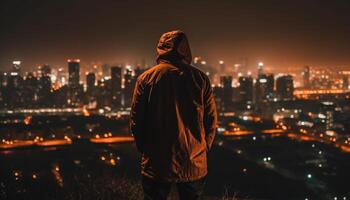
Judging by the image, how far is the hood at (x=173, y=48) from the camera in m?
0.97

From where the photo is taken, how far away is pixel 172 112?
0.97m

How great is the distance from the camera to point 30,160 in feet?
32.6

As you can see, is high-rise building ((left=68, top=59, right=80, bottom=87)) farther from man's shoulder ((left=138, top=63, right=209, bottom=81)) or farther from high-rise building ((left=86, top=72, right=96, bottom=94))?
man's shoulder ((left=138, top=63, right=209, bottom=81))

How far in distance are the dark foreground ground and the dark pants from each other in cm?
514

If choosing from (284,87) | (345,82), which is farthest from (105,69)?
(345,82)

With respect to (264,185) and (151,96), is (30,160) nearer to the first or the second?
(264,185)

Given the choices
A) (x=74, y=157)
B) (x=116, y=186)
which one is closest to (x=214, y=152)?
(x=74, y=157)

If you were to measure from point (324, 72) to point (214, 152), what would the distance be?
29056 millimetres

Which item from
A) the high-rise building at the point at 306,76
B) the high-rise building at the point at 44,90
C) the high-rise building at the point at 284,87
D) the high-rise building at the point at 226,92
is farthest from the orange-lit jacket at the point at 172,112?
the high-rise building at the point at 306,76

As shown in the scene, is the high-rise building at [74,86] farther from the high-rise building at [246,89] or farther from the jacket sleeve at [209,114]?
the jacket sleeve at [209,114]

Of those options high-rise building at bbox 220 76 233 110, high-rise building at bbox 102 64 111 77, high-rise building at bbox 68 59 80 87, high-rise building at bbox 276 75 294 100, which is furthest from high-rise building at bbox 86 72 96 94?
high-rise building at bbox 276 75 294 100

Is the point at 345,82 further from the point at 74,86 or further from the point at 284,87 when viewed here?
the point at 74,86

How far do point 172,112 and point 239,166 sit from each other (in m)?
9.17

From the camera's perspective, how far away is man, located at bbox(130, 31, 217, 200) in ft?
3.17
